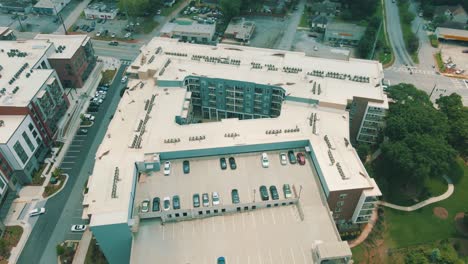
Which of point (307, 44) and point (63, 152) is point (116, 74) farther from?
point (307, 44)

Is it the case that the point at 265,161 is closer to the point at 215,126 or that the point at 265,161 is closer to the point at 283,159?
the point at 283,159

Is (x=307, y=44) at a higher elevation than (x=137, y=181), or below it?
higher

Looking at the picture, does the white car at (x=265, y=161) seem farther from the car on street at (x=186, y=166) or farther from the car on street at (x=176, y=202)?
the car on street at (x=176, y=202)

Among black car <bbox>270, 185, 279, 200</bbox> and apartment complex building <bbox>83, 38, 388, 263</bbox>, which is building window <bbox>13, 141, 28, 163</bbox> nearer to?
apartment complex building <bbox>83, 38, 388, 263</bbox>

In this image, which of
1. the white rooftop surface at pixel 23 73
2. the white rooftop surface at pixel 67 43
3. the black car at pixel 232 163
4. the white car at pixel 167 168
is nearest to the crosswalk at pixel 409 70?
the black car at pixel 232 163

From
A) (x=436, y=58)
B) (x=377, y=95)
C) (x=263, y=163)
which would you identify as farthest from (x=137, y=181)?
(x=436, y=58)

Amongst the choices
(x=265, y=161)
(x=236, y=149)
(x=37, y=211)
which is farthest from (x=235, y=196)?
(x=37, y=211)

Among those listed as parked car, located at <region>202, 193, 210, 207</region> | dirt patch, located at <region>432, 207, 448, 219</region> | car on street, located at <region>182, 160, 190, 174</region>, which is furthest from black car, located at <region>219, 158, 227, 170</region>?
dirt patch, located at <region>432, 207, 448, 219</region>
